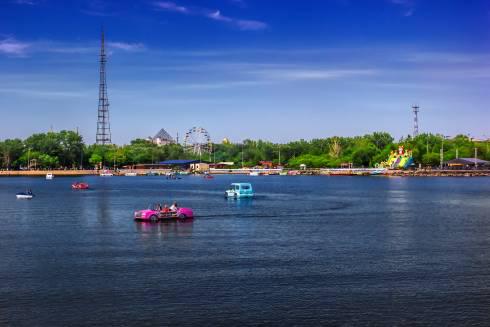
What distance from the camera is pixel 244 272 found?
37.9 meters

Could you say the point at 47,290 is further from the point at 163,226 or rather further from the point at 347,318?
the point at 163,226

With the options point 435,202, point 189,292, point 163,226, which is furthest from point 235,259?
point 435,202

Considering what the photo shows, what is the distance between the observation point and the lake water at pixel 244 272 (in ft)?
96.4

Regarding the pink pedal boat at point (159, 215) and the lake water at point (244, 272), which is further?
the pink pedal boat at point (159, 215)

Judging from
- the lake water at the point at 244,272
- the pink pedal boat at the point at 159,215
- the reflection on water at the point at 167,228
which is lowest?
the lake water at the point at 244,272

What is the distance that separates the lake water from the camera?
29375 mm

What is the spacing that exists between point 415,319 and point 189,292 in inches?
461

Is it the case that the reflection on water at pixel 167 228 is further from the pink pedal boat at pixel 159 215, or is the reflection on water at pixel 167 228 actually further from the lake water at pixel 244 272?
the pink pedal boat at pixel 159 215

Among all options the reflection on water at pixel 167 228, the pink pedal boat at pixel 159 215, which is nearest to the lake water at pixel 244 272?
the reflection on water at pixel 167 228

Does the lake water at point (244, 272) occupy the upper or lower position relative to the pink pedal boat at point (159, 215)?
lower

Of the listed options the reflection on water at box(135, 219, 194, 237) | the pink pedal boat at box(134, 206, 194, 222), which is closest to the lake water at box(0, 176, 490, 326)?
the reflection on water at box(135, 219, 194, 237)

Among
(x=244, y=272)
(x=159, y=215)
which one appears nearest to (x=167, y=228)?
(x=159, y=215)

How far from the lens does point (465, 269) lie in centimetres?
3938

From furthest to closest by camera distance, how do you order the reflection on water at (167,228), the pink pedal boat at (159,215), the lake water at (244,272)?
the pink pedal boat at (159,215) < the reflection on water at (167,228) < the lake water at (244,272)
